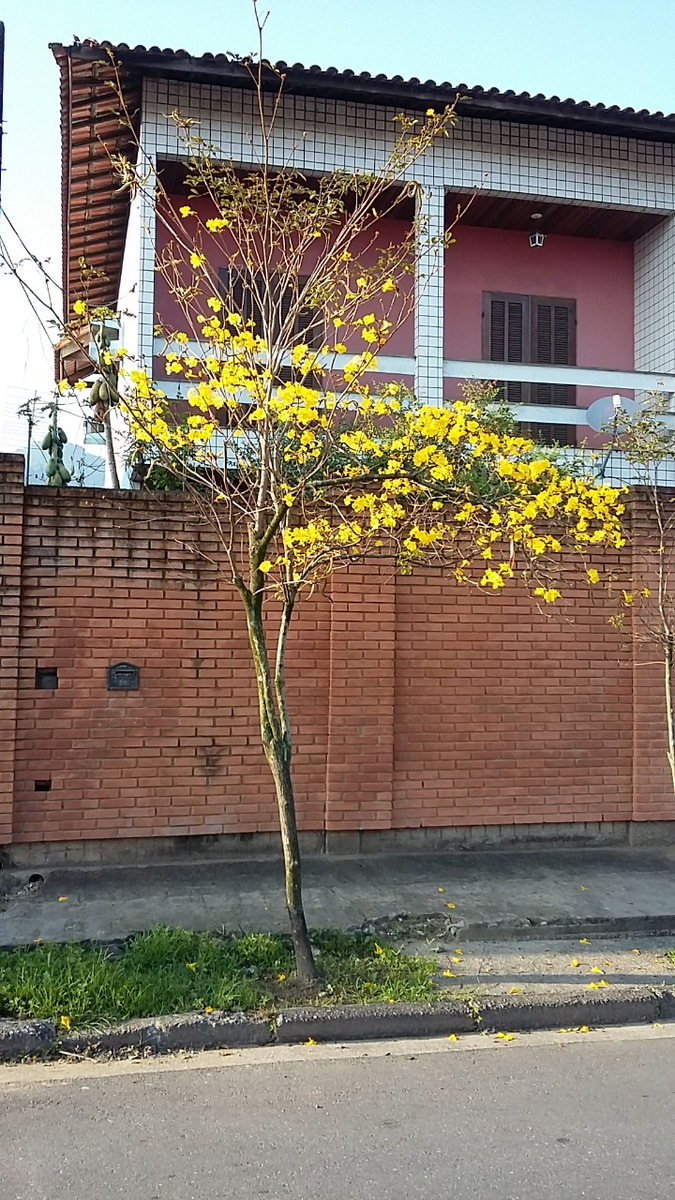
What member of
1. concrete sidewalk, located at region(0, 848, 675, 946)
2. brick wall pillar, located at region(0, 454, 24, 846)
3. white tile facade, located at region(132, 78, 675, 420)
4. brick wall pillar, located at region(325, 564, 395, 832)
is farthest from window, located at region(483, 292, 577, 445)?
brick wall pillar, located at region(0, 454, 24, 846)

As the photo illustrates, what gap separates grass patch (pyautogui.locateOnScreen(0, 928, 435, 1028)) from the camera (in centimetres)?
442

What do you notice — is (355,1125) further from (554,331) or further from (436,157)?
(554,331)

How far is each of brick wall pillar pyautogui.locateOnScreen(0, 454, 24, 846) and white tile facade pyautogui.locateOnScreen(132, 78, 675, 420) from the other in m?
3.00

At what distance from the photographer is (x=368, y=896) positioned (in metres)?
6.31

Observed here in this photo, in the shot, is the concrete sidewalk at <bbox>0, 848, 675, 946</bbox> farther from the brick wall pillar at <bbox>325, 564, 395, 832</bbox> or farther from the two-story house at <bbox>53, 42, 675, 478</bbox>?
the two-story house at <bbox>53, 42, 675, 478</bbox>

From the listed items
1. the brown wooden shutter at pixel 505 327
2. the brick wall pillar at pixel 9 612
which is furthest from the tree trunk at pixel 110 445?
the brown wooden shutter at pixel 505 327

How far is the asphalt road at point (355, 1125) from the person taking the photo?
10.3ft

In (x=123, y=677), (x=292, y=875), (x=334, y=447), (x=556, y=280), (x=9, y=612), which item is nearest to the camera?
(x=292, y=875)

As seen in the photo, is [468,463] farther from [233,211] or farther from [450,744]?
[450,744]

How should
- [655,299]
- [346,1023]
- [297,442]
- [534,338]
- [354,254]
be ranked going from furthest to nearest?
1. [534,338]
2. [655,299]
3. [354,254]
4. [297,442]
5. [346,1023]

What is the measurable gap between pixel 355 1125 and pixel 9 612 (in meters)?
4.47

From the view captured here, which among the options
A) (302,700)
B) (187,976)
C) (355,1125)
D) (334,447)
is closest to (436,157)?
(334,447)

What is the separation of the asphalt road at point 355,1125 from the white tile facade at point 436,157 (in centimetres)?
714

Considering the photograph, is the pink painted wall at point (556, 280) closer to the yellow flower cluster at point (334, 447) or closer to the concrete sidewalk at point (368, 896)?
the yellow flower cluster at point (334, 447)
